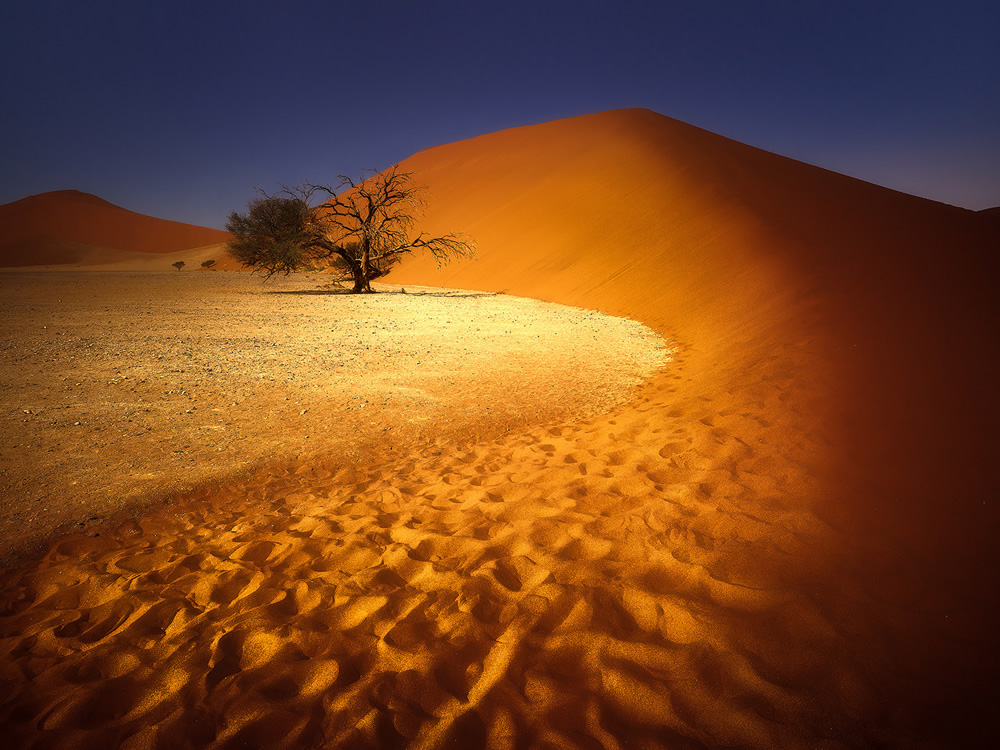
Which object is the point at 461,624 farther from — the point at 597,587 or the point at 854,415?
the point at 854,415

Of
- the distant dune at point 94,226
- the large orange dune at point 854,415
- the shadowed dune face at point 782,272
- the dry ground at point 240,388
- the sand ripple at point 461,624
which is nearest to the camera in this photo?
the sand ripple at point 461,624

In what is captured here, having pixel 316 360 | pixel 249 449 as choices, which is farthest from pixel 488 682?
pixel 316 360

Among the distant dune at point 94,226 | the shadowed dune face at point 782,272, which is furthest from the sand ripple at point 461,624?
the distant dune at point 94,226

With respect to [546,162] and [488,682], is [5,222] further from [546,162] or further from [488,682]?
[488,682]

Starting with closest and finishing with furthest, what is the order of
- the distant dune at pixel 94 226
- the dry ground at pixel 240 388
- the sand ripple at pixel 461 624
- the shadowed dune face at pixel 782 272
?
the sand ripple at pixel 461 624, the shadowed dune face at pixel 782 272, the dry ground at pixel 240 388, the distant dune at pixel 94 226

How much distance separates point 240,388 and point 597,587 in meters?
5.36

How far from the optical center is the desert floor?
6.13 feet

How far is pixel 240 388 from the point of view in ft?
19.8

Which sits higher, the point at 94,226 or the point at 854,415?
the point at 94,226

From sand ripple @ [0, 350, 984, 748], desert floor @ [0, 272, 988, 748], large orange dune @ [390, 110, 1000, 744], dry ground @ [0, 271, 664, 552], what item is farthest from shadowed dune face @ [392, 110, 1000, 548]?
dry ground @ [0, 271, 664, 552]

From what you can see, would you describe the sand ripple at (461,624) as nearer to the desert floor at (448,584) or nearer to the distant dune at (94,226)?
the desert floor at (448,584)

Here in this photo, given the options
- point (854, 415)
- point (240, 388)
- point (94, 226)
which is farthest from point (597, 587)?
point (94, 226)

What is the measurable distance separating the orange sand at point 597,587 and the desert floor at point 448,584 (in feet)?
0.04

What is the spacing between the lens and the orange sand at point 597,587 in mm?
1863
